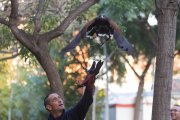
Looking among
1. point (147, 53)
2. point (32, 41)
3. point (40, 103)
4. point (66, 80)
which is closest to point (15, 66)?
point (40, 103)

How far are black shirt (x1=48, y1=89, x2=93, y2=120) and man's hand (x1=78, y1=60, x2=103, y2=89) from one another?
86 mm

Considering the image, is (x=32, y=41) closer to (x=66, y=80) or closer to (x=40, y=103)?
(x=66, y=80)

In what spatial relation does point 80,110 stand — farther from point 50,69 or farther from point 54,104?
point 50,69

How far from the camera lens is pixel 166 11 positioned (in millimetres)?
7168

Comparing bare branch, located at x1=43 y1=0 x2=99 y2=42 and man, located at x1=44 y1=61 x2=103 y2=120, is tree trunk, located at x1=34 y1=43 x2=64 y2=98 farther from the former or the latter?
man, located at x1=44 y1=61 x2=103 y2=120

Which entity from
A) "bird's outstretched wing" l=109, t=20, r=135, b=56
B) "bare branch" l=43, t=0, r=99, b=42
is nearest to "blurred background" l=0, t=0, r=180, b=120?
"bare branch" l=43, t=0, r=99, b=42

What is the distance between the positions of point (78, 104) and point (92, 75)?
474mm

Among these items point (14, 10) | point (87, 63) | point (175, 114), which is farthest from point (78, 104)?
point (87, 63)

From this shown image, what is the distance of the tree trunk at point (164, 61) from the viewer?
22.9 feet

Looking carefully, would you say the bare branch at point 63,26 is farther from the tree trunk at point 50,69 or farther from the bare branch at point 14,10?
the bare branch at point 14,10

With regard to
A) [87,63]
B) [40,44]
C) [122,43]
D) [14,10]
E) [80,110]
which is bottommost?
[80,110]

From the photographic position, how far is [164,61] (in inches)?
276

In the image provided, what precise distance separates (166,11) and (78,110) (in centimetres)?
254

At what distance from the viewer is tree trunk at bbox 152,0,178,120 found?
697 centimetres
